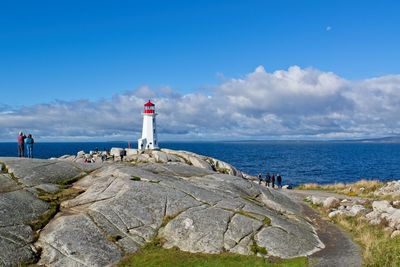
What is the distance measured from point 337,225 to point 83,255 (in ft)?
71.3

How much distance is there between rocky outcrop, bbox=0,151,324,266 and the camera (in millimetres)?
24062

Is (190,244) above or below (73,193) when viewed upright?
below

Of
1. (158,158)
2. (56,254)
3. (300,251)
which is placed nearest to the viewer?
(56,254)

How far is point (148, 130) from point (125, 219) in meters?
45.6

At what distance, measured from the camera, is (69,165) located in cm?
3584

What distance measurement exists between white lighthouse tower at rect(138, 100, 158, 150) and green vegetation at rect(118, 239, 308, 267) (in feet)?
154

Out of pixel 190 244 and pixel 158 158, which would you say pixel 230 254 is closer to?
pixel 190 244

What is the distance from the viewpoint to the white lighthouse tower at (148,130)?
71688mm

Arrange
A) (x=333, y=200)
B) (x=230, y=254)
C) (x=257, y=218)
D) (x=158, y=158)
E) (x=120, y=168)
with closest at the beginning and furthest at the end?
(x=230, y=254)
(x=257, y=218)
(x=120, y=168)
(x=333, y=200)
(x=158, y=158)

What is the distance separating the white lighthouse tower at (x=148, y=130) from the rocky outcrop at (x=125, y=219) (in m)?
35.9

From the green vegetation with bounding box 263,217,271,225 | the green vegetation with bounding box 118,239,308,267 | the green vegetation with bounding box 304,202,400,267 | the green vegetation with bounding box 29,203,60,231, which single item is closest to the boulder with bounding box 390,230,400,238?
the green vegetation with bounding box 304,202,400,267

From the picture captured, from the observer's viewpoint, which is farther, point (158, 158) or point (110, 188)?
point (158, 158)

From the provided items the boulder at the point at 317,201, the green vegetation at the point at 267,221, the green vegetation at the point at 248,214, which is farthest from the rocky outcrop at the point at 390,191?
the green vegetation at the point at 248,214

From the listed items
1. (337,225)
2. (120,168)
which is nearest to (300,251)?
(337,225)
